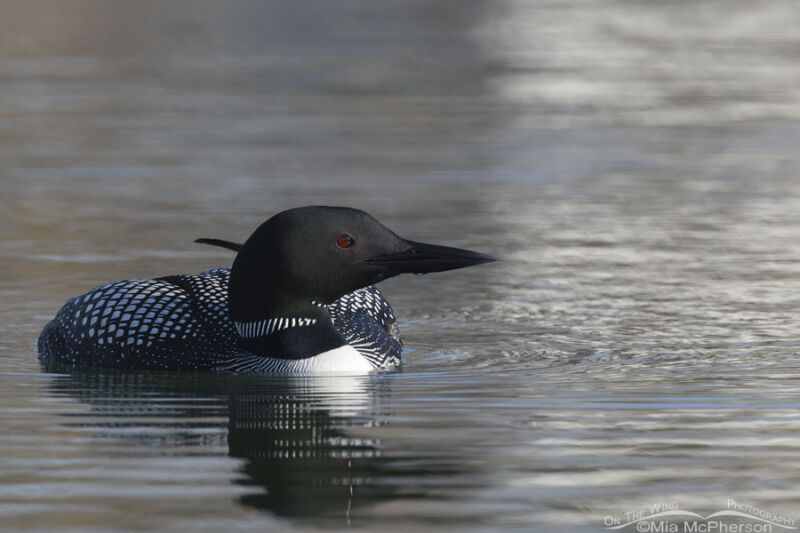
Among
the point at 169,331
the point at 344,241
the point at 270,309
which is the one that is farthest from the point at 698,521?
the point at 169,331

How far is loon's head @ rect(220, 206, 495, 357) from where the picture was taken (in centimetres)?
634

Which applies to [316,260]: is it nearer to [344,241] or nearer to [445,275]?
[344,241]

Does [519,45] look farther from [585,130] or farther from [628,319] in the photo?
[628,319]

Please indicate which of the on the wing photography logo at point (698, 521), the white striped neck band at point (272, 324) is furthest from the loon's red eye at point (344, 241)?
the on the wing photography logo at point (698, 521)

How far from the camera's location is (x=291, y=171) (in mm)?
11891

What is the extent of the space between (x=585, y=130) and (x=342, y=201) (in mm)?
3826

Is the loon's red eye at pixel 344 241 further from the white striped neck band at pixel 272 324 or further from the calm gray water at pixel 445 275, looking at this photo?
the calm gray water at pixel 445 275

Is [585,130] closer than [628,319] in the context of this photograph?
No

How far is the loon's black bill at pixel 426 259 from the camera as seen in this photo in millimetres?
6340

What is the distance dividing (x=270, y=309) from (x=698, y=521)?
242cm

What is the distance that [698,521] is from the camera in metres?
4.46

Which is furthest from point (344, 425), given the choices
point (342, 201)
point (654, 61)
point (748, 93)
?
point (654, 61)

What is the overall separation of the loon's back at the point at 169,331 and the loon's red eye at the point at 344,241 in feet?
1.74

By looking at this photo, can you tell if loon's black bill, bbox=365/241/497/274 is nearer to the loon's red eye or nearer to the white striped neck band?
the loon's red eye
